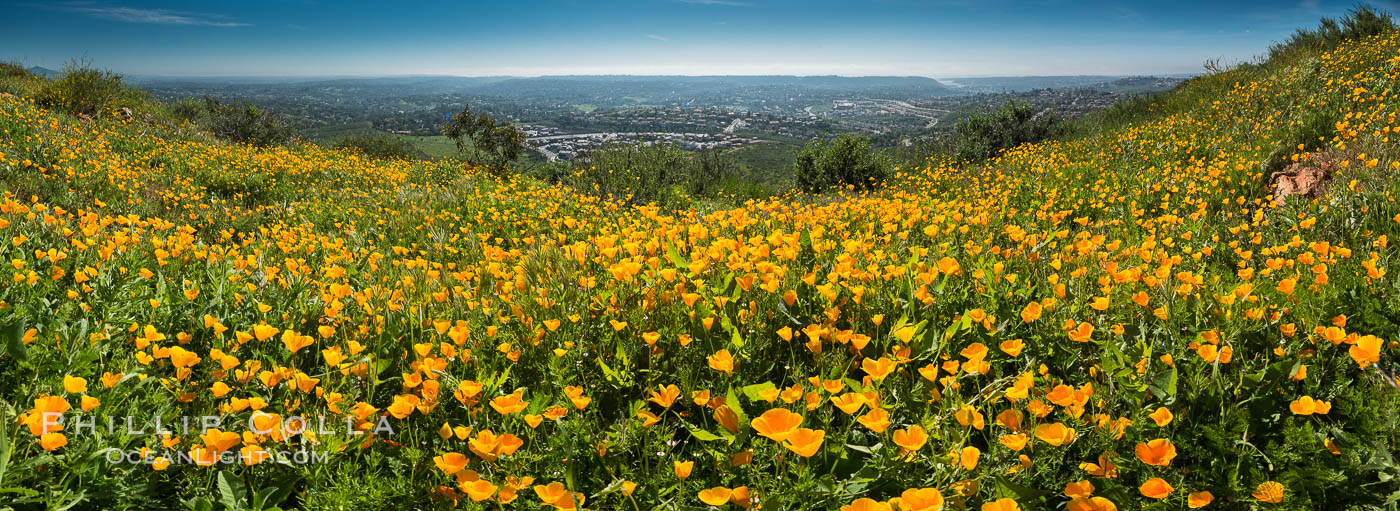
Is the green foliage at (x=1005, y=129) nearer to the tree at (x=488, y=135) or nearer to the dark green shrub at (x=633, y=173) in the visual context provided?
the dark green shrub at (x=633, y=173)

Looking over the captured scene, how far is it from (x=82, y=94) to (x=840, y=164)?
22.6 m

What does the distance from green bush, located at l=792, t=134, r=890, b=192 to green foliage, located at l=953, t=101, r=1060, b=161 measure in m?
9.43

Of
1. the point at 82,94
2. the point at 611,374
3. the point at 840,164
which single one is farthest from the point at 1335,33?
the point at 82,94

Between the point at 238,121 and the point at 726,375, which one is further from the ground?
the point at 238,121

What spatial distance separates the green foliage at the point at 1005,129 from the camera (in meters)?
29.9

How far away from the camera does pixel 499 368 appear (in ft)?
8.55

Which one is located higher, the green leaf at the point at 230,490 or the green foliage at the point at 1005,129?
the green foliage at the point at 1005,129

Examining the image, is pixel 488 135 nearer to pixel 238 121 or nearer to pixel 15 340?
pixel 238 121

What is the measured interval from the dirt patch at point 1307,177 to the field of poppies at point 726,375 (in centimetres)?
57

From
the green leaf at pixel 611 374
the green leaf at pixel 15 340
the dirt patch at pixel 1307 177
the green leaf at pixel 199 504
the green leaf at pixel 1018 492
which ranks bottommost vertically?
the green leaf at pixel 199 504

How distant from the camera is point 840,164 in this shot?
22.1 m

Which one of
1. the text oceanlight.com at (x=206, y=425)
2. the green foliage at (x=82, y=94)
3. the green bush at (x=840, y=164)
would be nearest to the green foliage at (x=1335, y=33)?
the green bush at (x=840, y=164)

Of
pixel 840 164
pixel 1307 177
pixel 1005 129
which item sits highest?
pixel 1005 129

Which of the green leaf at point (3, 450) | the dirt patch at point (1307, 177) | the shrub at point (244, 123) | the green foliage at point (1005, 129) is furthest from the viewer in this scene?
the green foliage at point (1005, 129)
